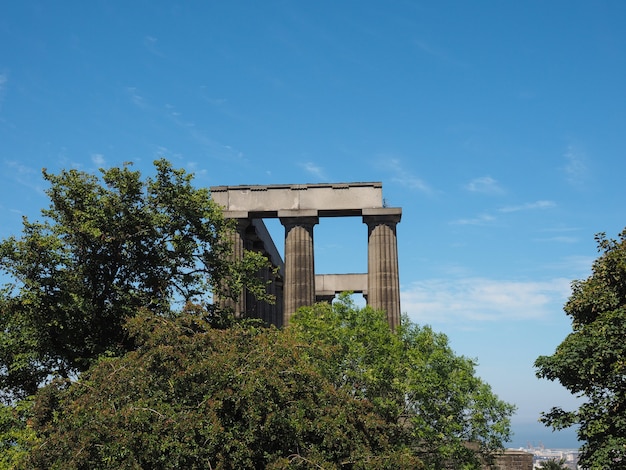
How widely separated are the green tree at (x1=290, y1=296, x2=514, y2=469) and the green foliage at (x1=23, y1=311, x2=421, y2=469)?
6137 mm

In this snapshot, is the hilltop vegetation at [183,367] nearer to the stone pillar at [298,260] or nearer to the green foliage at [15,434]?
the green foliage at [15,434]

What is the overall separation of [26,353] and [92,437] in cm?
1440

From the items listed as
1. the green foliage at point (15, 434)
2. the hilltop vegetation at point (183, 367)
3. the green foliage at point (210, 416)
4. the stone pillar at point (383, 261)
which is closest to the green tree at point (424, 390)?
the hilltop vegetation at point (183, 367)

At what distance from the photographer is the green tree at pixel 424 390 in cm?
2831

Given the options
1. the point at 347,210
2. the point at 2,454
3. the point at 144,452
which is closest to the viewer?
the point at 144,452

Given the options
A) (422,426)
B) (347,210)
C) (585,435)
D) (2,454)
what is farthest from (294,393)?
(347,210)

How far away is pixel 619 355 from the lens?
87.9 feet

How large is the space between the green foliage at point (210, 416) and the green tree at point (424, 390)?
20.1ft

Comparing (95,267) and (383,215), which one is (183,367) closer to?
(95,267)

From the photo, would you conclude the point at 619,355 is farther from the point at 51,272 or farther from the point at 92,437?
the point at 51,272

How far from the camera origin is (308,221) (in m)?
47.3

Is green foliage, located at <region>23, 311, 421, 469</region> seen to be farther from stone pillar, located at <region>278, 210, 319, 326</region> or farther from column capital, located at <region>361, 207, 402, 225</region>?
column capital, located at <region>361, 207, 402, 225</region>

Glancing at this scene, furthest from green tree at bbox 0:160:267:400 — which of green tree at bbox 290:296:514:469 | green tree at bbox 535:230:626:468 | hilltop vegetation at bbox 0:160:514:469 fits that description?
green tree at bbox 535:230:626:468

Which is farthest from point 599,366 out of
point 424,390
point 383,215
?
point 383,215
